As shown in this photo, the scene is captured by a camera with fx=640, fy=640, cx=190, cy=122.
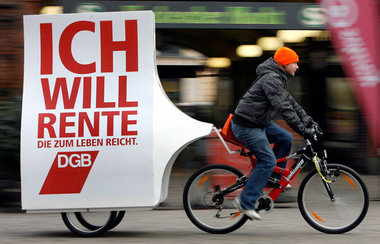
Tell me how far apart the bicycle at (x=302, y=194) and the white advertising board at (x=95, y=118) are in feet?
1.52

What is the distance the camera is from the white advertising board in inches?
228

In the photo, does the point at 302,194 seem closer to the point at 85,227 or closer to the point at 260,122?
the point at 260,122

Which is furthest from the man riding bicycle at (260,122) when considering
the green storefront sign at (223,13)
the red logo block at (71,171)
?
the green storefront sign at (223,13)

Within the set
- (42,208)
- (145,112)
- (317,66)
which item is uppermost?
(317,66)

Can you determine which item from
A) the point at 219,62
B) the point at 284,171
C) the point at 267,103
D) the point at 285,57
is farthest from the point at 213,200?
the point at 219,62

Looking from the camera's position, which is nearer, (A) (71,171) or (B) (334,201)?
(A) (71,171)

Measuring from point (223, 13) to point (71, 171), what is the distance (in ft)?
14.0

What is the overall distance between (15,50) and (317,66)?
5.28 metres

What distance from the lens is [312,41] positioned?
10.1 metres

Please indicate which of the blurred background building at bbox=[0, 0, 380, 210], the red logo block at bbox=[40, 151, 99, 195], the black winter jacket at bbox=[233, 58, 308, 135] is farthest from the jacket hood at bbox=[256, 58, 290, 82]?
the blurred background building at bbox=[0, 0, 380, 210]

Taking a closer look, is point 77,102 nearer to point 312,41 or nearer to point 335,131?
point 312,41

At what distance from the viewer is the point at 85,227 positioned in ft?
20.2

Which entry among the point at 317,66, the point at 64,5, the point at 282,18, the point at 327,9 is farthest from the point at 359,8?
the point at 64,5

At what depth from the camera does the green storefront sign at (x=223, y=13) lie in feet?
29.9
